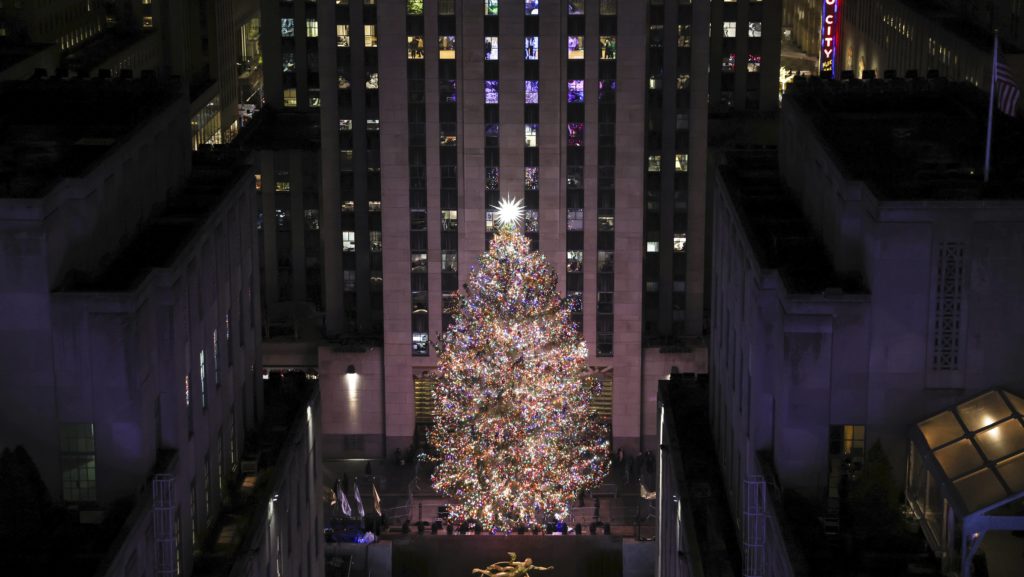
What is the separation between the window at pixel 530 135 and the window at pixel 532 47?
4.62m

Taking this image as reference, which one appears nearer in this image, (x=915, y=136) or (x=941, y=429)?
(x=941, y=429)

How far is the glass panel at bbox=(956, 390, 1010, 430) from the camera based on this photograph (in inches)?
3349

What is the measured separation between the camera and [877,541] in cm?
8294

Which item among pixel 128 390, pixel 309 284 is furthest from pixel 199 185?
pixel 309 284

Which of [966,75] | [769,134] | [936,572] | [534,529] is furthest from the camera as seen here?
[769,134]

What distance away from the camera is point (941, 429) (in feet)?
281

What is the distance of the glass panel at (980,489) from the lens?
79438 mm

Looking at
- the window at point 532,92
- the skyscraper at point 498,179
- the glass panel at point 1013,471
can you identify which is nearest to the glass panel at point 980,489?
the glass panel at point 1013,471

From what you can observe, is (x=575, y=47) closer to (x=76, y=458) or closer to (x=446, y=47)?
(x=446, y=47)

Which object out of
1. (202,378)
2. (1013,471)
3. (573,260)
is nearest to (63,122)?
(202,378)

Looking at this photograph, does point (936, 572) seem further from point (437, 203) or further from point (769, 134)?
point (769, 134)

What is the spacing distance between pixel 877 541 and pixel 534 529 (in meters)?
55.3

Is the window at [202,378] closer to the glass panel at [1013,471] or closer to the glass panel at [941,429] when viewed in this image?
the glass panel at [941,429]

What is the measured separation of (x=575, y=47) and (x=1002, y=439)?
70885 mm
